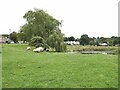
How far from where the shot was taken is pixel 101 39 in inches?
3228

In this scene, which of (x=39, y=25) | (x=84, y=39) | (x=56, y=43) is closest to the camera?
(x=56, y=43)

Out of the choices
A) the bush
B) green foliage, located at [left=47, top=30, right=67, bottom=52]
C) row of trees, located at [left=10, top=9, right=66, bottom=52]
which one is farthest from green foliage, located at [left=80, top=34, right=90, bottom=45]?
green foliage, located at [left=47, top=30, right=67, bottom=52]

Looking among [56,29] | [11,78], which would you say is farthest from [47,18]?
[11,78]

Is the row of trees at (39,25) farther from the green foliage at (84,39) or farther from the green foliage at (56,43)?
the green foliage at (84,39)

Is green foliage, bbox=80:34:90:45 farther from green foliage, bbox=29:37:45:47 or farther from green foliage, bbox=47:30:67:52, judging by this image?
green foliage, bbox=47:30:67:52

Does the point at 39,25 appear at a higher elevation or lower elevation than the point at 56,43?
higher

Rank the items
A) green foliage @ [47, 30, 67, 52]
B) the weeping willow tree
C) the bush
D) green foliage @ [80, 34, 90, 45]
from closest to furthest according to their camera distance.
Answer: the bush < green foliage @ [47, 30, 67, 52] < the weeping willow tree < green foliage @ [80, 34, 90, 45]

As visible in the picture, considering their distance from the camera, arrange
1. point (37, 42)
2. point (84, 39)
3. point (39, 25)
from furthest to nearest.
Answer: point (84, 39), point (39, 25), point (37, 42)

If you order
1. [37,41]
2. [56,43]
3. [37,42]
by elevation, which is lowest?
[56,43]

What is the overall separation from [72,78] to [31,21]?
32094mm

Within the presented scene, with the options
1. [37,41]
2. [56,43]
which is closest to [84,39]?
[37,41]

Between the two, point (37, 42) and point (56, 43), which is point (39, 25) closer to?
point (37, 42)

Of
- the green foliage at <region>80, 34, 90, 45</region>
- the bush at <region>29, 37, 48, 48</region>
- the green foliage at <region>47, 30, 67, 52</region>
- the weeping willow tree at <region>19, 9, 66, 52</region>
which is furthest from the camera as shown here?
the green foliage at <region>80, 34, 90, 45</region>

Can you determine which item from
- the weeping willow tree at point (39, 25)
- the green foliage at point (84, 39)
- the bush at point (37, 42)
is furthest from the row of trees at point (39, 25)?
the green foliage at point (84, 39)
